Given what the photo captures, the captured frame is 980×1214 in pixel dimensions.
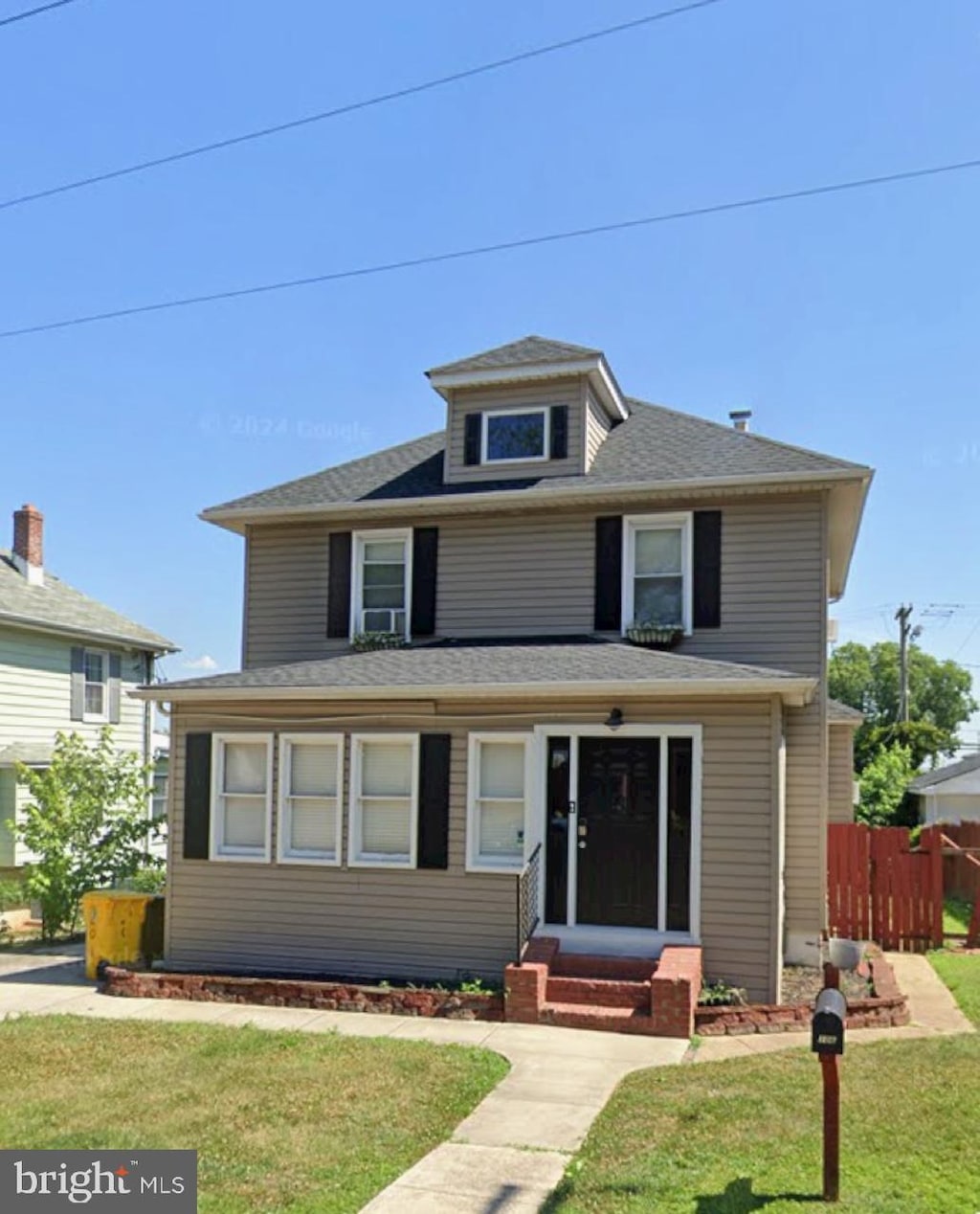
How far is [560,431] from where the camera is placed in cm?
1356

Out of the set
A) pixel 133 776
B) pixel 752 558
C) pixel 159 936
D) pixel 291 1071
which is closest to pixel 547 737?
pixel 752 558

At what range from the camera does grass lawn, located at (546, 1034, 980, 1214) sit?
5266 millimetres

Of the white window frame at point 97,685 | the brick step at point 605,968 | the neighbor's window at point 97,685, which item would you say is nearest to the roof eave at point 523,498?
the brick step at point 605,968

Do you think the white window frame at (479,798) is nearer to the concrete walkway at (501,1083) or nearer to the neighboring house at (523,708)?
the neighboring house at (523,708)

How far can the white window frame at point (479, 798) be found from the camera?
35.0 feet

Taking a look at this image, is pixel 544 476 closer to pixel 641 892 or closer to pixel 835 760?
pixel 641 892

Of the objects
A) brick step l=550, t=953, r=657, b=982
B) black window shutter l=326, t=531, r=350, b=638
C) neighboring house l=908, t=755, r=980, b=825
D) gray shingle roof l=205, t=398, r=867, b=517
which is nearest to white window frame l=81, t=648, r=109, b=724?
gray shingle roof l=205, t=398, r=867, b=517

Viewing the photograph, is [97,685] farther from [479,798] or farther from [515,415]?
[479,798]

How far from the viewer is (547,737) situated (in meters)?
10.8

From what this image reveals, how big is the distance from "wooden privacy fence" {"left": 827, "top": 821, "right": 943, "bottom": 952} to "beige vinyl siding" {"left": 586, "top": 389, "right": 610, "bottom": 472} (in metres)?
5.92

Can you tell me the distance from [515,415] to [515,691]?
4.82m

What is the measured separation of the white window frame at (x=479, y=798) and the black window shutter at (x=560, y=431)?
4263 mm

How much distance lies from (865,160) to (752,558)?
4476 mm

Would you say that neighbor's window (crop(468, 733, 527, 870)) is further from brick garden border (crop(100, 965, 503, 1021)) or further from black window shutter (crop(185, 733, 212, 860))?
black window shutter (crop(185, 733, 212, 860))
